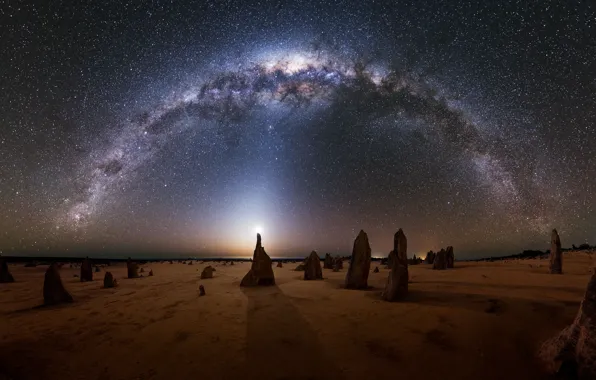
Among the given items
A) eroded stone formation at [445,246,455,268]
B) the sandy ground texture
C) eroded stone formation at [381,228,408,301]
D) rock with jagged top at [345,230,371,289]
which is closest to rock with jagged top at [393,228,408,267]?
rock with jagged top at [345,230,371,289]

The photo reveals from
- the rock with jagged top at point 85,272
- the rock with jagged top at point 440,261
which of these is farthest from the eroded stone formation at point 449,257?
the rock with jagged top at point 85,272

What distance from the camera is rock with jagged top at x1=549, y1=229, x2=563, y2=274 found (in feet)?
58.4

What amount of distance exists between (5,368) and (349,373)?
717 centimetres

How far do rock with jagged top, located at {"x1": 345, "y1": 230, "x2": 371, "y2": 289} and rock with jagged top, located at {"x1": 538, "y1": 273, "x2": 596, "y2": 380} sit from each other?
812 cm

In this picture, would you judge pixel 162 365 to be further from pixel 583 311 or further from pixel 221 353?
pixel 583 311

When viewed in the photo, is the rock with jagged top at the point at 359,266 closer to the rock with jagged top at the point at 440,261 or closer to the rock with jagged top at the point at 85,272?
the rock with jagged top at the point at 440,261

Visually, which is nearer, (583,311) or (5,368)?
(583,311)

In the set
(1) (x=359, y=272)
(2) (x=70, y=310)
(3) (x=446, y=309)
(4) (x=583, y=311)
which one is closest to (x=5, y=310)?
(2) (x=70, y=310)

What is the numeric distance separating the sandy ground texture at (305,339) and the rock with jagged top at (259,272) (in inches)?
191

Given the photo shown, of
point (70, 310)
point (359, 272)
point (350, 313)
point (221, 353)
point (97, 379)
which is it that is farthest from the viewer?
point (359, 272)

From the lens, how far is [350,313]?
29.2 feet

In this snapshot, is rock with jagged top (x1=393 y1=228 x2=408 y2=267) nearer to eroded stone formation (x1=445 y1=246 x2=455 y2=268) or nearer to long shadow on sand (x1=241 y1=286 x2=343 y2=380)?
eroded stone formation (x1=445 y1=246 x2=455 y2=268)

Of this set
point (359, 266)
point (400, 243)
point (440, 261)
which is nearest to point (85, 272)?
point (359, 266)

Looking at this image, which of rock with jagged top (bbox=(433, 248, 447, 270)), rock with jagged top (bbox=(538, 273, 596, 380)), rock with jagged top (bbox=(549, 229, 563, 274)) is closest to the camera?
rock with jagged top (bbox=(538, 273, 596, 380))
